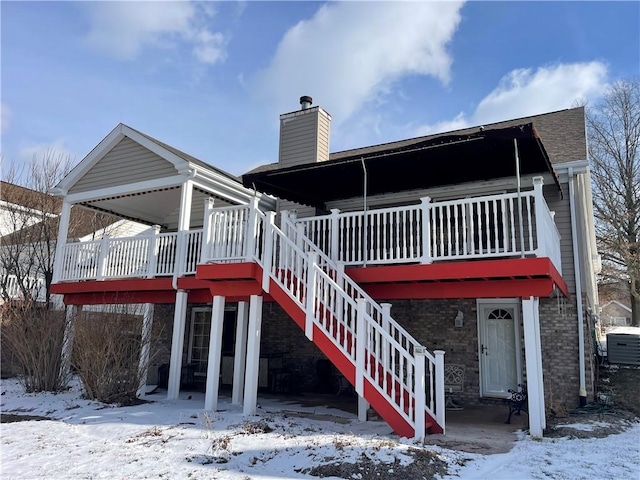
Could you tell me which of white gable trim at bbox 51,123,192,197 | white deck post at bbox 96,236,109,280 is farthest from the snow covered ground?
white gable trim at bbox 51,123,192,197

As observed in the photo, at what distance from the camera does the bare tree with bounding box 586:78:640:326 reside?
2073cm

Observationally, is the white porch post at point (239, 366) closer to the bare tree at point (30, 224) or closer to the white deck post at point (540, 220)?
the white deck post at point (540, 220)

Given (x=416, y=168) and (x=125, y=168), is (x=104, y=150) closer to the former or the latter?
(x=125, y=168)

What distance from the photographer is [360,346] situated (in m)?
6.54

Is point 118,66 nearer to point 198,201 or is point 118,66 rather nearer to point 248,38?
point 248,38

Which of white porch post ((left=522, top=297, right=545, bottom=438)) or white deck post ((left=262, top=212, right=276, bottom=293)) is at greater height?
white deck post ((left=262, top=212, right=276, bottom=293))

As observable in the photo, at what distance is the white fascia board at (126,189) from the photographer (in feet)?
36.2

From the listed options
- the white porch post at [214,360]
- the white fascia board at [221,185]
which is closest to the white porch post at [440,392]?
the white porch post at [214,360]

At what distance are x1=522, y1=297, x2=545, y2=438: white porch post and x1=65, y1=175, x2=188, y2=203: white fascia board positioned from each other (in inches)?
318

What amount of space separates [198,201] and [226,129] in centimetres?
245

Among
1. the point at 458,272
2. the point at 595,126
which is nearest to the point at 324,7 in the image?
the point at 458,272

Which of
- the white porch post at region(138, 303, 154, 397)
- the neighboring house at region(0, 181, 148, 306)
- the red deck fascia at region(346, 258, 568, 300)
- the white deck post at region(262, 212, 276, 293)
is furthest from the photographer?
the neighboring house at region(0, 181, 148, 306)

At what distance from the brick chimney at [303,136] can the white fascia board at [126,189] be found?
3567mm

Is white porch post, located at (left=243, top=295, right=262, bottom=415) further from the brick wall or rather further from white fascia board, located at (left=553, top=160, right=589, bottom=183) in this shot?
white fascia board, located at (left=553, top=160, right=589, bottom=183)
